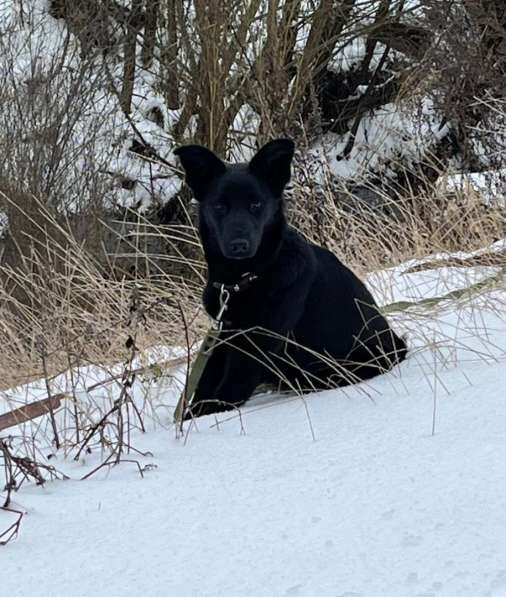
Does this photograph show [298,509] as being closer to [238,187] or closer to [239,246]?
[239,246]

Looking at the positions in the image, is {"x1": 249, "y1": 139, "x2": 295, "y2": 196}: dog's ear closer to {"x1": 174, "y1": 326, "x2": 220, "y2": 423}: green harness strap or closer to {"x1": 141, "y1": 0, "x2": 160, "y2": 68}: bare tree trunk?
{"x1": 174, "y1": 326, "x2": 220, "y2": 423}: green harness strap

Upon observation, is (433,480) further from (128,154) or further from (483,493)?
(128,154)

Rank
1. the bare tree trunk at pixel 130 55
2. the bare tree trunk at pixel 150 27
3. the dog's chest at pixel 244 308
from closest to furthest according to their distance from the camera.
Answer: the dog's chest at pixel 244 308 → the bare tree trunk at pixel 130 55 → the bare tree trunk at pixel 150 27

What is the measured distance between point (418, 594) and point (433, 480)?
52 centimetres

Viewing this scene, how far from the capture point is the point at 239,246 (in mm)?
3375

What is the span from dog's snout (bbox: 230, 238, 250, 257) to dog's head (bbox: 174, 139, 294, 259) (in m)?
0.06

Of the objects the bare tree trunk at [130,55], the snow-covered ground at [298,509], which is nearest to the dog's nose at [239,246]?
the snow-covered ground at [298,509]

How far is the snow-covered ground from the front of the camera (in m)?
1.79

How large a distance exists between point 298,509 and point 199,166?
186 centimetres

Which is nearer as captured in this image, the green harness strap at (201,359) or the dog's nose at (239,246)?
the dog's nose at (239,246)

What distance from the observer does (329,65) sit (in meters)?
12.8

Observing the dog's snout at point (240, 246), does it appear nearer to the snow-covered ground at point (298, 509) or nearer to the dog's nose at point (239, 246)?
the dog's nose at point (239, 246)

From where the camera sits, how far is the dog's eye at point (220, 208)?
3578mm

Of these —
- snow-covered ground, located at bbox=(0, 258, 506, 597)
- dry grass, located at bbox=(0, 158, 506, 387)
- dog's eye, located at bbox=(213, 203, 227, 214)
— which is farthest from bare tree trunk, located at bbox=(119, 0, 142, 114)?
snow-covered ground, located at bbox=(0, 258, 506, 597)
